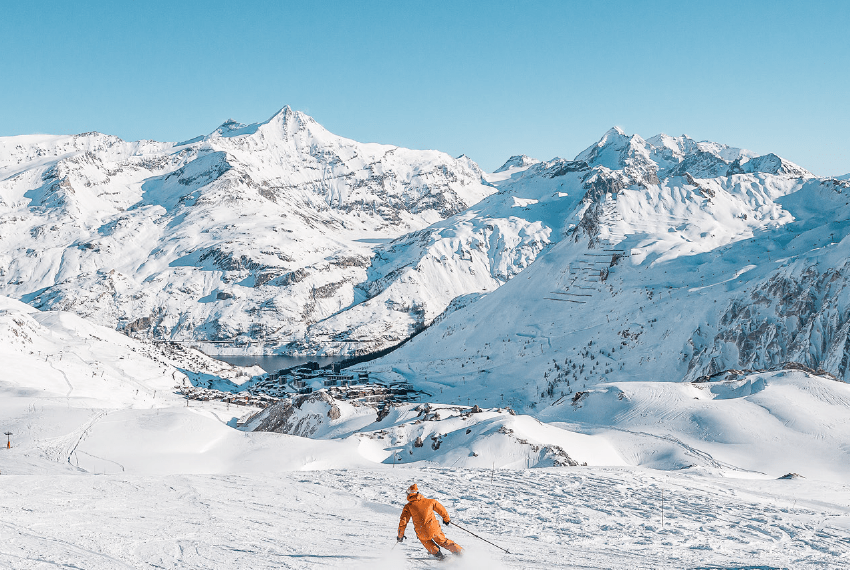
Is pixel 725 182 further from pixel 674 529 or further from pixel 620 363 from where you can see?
pixel 674 529

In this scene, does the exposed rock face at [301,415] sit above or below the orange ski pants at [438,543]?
below

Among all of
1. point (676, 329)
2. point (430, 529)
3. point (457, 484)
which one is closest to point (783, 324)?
point (676, 329)

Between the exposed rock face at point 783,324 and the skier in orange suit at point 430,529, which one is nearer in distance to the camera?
the skier in orange suit at point 430,529

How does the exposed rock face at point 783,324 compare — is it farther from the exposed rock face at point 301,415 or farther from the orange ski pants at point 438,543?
the orange ski pants at point 438,543

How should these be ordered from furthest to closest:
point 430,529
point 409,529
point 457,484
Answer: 1. point 457,484
2. point 409,529
3. point 430,529

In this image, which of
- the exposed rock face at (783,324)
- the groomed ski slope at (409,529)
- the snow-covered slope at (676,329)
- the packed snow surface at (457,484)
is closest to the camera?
the groomed ski slope at (409,529)

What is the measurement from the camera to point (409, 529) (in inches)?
557

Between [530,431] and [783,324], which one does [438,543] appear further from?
[783,324]

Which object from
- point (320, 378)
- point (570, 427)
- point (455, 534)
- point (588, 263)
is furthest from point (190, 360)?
point (455, 534)

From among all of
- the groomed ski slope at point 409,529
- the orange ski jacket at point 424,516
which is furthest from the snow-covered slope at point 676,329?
the orange ski jacket at point 424,516

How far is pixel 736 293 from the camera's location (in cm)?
6600

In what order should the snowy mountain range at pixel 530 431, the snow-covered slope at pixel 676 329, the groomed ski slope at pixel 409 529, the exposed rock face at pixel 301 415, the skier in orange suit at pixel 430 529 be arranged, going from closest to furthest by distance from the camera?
1. the groomed ski slope at pixel 409 529
2. the skier in orange suit at pixel 430 529
3. the snowy mountain range at pixel 530 431
4. the snow-covered slope at pixel 676 329
5. the exposed rock face at pixel 301 415

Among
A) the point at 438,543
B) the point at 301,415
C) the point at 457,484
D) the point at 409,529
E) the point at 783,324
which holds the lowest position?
the point at 301,415

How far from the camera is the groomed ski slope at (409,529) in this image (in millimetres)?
11273
